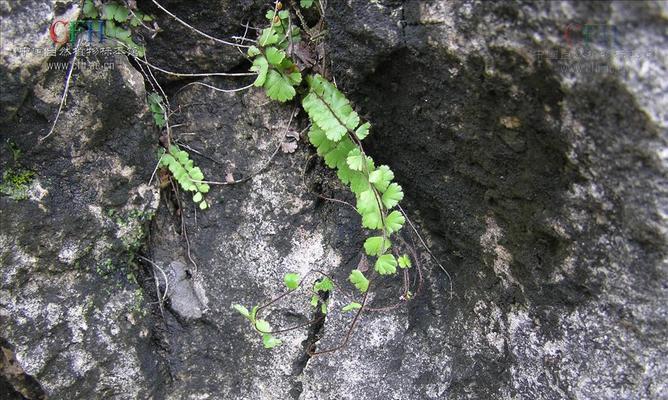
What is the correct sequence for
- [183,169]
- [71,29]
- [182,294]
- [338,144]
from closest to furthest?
[71,29]
[338,144]
[183,169]
[182,294]

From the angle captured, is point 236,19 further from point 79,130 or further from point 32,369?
point 32,369

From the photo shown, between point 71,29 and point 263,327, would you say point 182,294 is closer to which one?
point 263,327

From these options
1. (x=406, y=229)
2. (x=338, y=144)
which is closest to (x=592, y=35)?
(x=338, y=144)

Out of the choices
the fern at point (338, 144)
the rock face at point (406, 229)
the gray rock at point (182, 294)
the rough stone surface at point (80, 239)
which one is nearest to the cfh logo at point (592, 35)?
the rock face at point (406, 229)

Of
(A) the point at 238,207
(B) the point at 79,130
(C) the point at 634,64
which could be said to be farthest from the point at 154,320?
(C) the point at 634,64

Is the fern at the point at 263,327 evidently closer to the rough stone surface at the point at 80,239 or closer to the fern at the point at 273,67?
the rough stone surface at the point at 80,239
